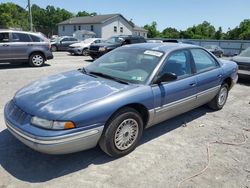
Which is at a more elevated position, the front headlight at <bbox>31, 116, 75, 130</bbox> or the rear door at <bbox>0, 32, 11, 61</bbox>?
the rear door at <bbox>0, 32, 11, 61</bbox>

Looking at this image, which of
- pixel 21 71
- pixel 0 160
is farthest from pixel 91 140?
pixel 21 71

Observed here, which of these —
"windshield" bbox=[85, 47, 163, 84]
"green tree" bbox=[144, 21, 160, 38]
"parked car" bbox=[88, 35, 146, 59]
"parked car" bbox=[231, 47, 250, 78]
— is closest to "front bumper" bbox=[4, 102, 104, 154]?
"windshield" bbox=[85, 47, 163, 84]

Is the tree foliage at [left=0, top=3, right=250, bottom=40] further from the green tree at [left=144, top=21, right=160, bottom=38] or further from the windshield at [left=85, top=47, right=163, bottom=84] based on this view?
the windshield at [left=85, top=47, right=163, bottom=84]

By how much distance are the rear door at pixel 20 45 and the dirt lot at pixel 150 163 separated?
7.06m

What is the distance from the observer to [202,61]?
17.2 ft

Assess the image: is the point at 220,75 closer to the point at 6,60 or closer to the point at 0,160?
the point at 0,160

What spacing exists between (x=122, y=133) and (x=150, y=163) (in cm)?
57

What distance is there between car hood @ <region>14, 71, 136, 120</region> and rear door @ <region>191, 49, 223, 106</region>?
177cm

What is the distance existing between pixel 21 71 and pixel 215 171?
8944mm

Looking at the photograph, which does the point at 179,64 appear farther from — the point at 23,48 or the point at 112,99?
the point at 23,48

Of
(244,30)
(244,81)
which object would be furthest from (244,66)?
(244,30)

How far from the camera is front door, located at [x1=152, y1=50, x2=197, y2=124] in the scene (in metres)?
4.06

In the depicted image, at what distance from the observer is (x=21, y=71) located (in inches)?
408

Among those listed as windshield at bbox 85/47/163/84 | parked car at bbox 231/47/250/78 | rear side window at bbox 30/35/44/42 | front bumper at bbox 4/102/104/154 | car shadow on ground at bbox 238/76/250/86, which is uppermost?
rear side window at bbox 30/35/44/42
